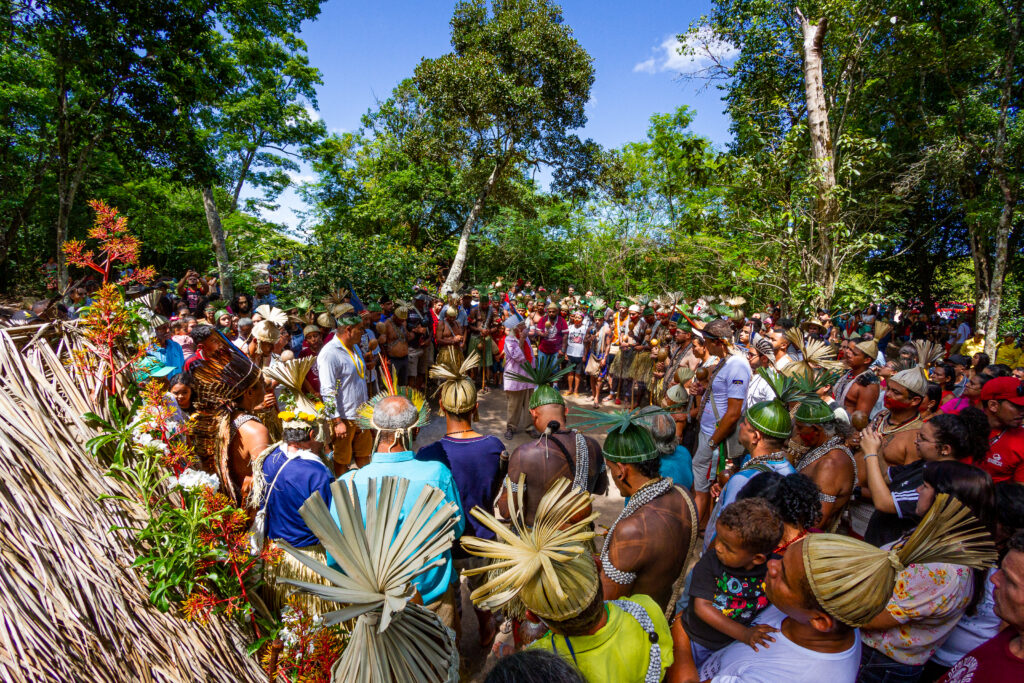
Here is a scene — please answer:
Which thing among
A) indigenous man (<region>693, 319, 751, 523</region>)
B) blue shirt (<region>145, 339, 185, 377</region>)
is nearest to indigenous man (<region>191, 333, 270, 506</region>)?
blue shirt (<region>145, 339, 185, 377</region>)

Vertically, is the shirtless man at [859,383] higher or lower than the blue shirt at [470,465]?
higher

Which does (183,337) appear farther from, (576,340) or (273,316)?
(576,340)

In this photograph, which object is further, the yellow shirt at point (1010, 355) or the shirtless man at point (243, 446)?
the yellow shirt at point (1010, 355)

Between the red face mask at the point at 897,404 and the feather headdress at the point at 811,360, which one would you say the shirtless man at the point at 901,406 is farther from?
the feather headdress at the point at 811,360

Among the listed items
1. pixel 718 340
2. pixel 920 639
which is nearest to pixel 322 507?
pixel 920 639

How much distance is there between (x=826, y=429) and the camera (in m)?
3.30

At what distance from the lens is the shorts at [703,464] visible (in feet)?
15.1

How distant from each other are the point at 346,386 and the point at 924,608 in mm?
4511

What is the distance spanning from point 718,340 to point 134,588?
4594 mm

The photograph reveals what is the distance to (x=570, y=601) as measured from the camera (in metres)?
1.48

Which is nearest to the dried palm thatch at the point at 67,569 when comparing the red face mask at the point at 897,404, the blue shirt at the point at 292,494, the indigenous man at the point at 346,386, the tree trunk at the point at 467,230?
the blue shirt at the point at 292,494

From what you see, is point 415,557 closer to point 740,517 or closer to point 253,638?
point 253,638

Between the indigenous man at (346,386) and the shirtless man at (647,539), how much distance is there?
2.91 m

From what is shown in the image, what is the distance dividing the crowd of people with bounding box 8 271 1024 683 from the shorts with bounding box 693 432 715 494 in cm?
3
